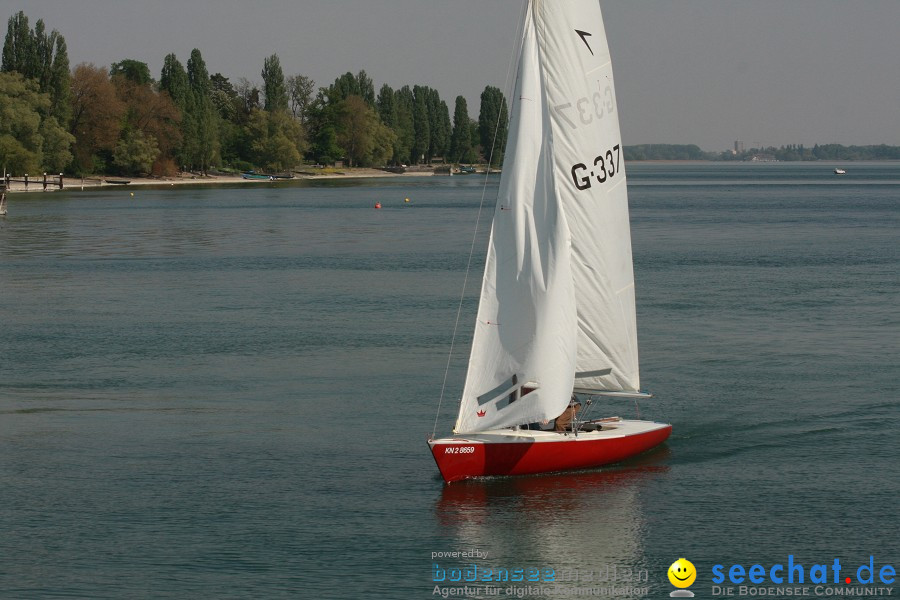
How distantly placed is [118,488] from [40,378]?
12.0 metres

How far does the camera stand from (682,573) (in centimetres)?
2128

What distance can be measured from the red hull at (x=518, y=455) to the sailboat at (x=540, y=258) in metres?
0.03

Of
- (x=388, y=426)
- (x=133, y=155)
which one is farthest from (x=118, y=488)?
(x=133, y=155)

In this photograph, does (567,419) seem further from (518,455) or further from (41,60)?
(41,60)

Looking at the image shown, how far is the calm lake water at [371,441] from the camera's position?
22062 mm

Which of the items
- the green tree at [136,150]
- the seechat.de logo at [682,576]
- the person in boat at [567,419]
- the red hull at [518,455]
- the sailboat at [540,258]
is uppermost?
the green tree at [136,150]

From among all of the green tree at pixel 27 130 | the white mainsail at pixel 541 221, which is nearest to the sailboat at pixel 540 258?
the white mainsail at pixel 541 221

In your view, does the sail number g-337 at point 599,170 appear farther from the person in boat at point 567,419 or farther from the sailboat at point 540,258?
the person in boat at point 567,419

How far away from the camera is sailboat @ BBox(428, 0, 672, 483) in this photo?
24891 mm

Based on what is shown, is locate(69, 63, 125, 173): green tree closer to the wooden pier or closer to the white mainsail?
the wooden pier

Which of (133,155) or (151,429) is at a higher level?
(133,155)

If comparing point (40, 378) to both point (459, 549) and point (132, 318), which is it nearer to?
point (132, 318)

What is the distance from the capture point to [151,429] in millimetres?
30516

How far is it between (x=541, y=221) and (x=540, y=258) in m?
0.76
